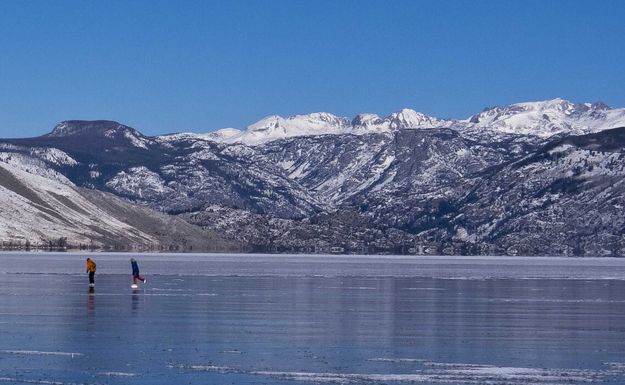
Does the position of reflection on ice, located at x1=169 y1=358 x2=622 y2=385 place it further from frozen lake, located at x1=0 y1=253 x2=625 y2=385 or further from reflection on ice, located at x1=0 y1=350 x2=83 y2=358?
reflection on ice, located at x1=0 y1=350 x2=83 y2=358

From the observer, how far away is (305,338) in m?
48.2

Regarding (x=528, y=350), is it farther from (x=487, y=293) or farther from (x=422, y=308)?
(x=487, y=293)

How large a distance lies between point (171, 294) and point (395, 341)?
3353 cm

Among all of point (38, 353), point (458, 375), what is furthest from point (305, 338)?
point (458, 375)

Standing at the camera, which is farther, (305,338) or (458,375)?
(305,338)

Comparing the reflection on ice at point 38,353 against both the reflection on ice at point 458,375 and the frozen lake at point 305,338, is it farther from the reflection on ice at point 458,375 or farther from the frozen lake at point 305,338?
the reflection on ice at point 458,375

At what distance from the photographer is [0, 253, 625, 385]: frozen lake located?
37500mm

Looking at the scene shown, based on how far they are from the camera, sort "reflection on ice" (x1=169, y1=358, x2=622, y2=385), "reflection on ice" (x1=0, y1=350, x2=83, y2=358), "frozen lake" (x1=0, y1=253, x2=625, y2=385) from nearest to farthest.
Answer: "reflection on ice" (x1=169, y1=358, x2=622, y2=385), "frozen lake" (x1=0, y1=253, x2=625, y2=385), "reflection on ice" (x1=0, y1=350, x2=83, y2=358)

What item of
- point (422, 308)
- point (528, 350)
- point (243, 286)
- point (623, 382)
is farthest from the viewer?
point (243, 286)

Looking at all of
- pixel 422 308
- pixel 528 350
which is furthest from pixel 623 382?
pixel 422 308

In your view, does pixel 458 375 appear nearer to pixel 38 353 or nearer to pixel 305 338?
pixel 305 338

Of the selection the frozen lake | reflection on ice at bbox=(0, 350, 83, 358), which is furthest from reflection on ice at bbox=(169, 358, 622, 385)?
reflection on ice at bbox=(0, 350, 83, 358)

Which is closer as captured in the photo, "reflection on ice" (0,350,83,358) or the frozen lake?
the frozen lake

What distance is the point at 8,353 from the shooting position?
136ft
